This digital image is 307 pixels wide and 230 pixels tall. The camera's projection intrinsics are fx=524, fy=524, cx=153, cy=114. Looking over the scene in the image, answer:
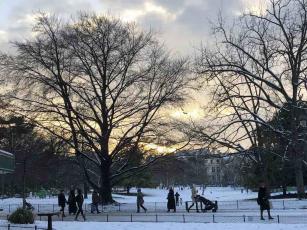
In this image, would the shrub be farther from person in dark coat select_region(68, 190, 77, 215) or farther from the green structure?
person in dark coat select_region(68, 190, 77, 215)

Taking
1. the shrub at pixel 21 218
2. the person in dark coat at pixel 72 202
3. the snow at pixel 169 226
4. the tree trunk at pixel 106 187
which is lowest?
the snow at pixel 169 226

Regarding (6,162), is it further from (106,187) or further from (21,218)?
(106,187)

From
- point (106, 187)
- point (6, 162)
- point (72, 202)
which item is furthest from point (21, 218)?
point (106, 187)

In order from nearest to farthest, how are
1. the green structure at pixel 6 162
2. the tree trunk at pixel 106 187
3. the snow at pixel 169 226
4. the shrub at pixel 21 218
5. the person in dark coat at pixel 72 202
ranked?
the green structure at pixel 6 162 → the snow at pixel 169 226 → the shrub at pixel 21 218 → the person in dark coat at pixel 72 202 → the tree trunk at pixel 106 187

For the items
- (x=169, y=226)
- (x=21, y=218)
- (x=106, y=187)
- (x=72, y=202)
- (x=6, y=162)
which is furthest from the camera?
(x=106, y=187)

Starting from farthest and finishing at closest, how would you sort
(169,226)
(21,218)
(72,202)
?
(72,202) → (21,218) → (169,226)

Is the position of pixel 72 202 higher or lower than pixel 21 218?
higher

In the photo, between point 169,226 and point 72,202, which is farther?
point 72,202

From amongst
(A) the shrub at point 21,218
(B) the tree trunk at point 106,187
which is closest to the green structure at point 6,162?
(A) the shrub at point 21,218

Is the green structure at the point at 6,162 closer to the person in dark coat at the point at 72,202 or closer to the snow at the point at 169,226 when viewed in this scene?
the snow at the point at 169,226

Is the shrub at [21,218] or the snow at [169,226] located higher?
the shrub at [21,218]

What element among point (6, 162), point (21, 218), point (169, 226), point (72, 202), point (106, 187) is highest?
point (6, 162)

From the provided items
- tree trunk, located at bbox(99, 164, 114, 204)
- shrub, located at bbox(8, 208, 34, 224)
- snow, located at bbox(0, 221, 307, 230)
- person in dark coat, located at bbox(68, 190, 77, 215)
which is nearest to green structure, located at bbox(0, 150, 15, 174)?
snow, located at bbox(0, 221, 307, 230)

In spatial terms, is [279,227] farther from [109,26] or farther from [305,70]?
[109,26]
